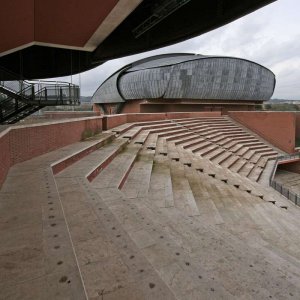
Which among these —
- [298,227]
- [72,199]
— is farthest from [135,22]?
[298,227]

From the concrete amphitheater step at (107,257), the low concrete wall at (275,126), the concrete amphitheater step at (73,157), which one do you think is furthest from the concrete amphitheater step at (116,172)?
the low concrete wall at (275,126)

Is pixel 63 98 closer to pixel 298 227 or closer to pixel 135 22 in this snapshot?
pixel 135 22

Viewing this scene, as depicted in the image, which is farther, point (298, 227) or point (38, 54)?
point (38, 54)

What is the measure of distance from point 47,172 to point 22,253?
2.43 m

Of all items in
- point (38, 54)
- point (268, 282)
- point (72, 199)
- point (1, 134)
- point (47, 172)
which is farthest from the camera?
point (38, 54)

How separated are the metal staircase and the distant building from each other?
89.5 ft

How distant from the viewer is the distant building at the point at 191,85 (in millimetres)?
38312

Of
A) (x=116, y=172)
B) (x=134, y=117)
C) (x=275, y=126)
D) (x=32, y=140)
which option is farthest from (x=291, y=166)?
(x=32, y=140)

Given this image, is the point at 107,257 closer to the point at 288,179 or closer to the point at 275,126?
the point at 288,179

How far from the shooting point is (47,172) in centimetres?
436

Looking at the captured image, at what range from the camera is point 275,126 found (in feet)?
83.9

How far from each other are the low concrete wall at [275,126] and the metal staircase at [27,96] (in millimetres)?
20199

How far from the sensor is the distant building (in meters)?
38.3

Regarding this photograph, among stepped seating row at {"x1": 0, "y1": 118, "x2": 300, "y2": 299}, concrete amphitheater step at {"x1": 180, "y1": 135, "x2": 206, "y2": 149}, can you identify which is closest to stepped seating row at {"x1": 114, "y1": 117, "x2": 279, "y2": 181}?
Result: concrete amphitheater step at {"x1": 180, "y1": 135, "x2": 206, "y2": 149}
